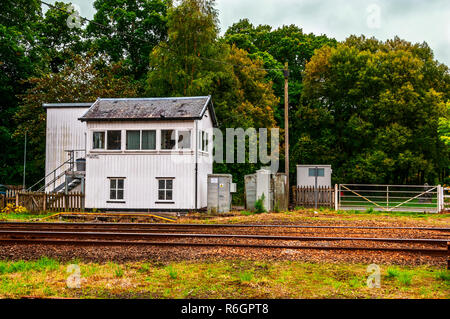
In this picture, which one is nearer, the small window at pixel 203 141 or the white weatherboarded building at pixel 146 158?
the white weatherboarded building at pixel 146 158

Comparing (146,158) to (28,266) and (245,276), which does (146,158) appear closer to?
(28,266)

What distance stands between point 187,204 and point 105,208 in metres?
4.82

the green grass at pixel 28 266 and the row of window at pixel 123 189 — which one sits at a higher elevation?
the row of window at pixel 123 189

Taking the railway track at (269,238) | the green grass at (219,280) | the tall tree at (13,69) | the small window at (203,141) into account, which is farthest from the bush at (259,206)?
the tall tree at (13,69)

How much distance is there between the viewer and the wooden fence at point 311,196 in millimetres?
25797

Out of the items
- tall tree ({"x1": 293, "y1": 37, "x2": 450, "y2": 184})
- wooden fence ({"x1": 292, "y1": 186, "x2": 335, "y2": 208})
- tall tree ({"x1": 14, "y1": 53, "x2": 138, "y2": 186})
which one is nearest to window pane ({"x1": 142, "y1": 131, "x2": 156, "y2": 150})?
wooden fence ({"x1": 292, "y1": 186, "x2": 335, "y2": 208})

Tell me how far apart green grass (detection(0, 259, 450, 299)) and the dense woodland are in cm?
2546

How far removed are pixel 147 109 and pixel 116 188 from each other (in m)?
4.99

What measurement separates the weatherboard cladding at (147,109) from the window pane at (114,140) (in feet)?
2.71

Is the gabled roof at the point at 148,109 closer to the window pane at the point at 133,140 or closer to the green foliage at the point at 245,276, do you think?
the window pane at the point at 133,140

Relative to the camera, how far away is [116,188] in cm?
2359

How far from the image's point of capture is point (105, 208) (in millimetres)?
23516
